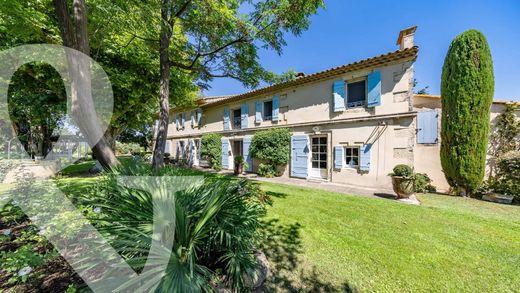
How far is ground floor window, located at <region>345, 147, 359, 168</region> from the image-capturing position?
323 inches

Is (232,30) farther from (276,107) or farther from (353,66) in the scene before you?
(276,107)

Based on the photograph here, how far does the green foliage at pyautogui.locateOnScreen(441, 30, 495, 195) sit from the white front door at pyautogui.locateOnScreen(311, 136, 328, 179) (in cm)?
418

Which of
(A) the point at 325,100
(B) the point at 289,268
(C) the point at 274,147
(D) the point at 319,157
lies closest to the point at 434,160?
(D) the point at 319,157

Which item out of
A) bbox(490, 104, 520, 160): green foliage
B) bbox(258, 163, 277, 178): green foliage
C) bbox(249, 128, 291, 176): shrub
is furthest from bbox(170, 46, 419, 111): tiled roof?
bbox(258, 163, 277, 178): green foliage

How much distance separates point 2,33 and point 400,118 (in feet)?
44.8

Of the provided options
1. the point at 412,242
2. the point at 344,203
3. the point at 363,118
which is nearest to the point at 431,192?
the point at 363,118

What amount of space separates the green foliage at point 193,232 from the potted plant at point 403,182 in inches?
213

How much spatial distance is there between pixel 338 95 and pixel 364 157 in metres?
2.80

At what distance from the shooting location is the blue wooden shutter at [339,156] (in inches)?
328

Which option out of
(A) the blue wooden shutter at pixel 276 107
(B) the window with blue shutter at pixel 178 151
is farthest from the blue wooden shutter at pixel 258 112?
(B) the window with blue shutter at pixel 178 151

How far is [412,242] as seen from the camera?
338 cm

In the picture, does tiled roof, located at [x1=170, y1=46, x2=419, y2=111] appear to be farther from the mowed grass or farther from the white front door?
the mowed grass

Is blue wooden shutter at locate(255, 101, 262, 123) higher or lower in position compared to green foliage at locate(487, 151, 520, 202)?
higher

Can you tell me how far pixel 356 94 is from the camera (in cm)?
834
